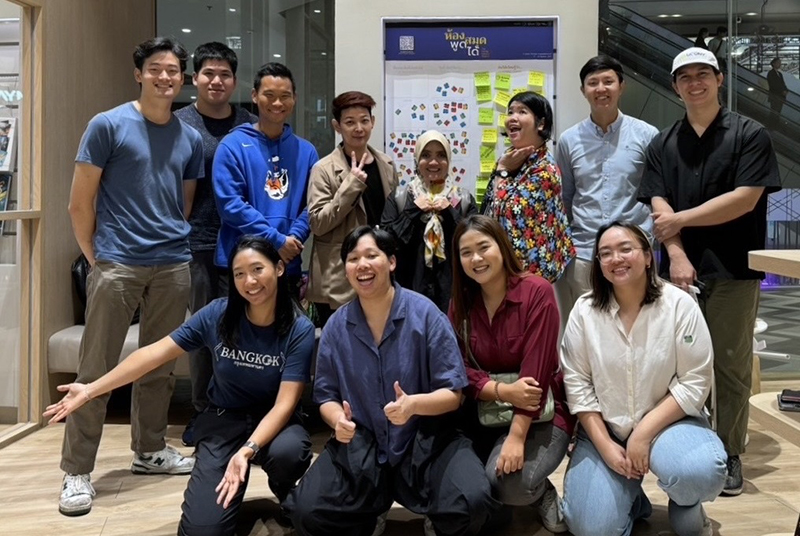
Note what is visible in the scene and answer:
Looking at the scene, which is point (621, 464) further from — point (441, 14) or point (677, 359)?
point (441, 14)

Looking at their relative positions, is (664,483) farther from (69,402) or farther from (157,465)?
(157,465)

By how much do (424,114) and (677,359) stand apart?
2.23 meters

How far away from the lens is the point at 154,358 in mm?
2811

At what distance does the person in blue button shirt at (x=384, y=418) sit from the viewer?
2650 millimetres

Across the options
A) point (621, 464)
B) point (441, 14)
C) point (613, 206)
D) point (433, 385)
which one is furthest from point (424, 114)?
point (621, 464)

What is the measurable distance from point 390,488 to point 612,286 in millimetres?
1033

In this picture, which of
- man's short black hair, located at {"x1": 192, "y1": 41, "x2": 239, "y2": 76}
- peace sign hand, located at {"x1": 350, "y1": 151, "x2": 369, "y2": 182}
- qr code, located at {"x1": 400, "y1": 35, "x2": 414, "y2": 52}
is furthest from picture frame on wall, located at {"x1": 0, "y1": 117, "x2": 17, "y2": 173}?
qr code, located at {"x1": 400, "y1": 35, "x2": 414, "y2": 52}

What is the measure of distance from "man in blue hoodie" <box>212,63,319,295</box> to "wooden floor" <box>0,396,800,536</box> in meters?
1.01

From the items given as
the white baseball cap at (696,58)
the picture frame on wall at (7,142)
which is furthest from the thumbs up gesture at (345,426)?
the picture frame on wall at (7,142)

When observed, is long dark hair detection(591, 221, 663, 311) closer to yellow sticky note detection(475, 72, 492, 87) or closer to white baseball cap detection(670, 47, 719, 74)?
white baseball cap detection(670, 47, 719, 74)

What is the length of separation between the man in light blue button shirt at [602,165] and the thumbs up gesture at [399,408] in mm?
1313

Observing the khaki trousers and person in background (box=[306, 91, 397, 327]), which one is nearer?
the khaki trousers

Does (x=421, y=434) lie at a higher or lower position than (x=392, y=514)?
higher

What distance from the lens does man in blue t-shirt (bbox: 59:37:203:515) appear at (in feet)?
10.3
